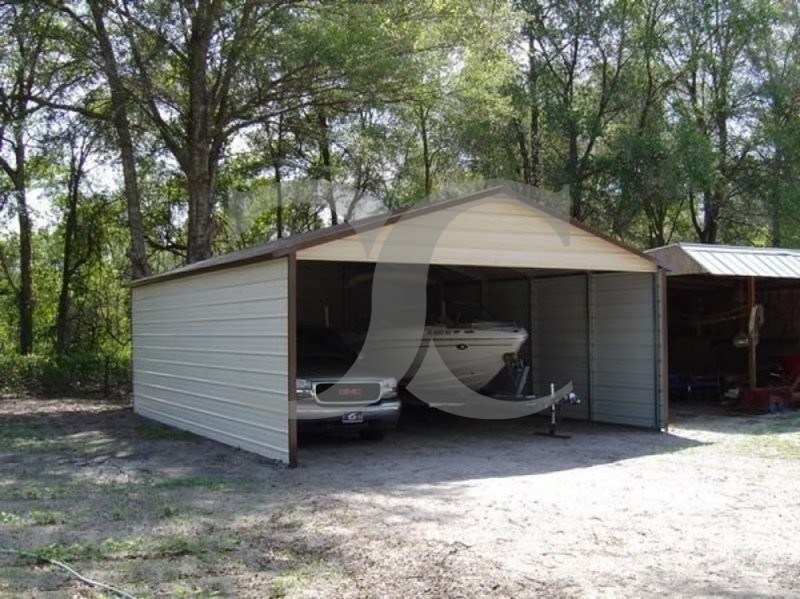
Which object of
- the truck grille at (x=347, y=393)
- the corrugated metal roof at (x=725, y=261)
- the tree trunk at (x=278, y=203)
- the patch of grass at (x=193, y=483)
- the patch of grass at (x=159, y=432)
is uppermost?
the tree trunk at (x=278, y=203)

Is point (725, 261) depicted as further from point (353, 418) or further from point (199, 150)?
point (199, 150)

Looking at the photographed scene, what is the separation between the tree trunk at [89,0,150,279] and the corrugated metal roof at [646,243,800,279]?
1064 cm

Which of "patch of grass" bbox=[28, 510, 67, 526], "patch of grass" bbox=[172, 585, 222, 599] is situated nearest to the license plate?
"patch of grass" bbox=[28, 510, 67, 526]

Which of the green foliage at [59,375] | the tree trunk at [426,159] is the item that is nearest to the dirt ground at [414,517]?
the green foliage at [59,375]

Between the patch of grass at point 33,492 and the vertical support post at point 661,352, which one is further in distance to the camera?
the vertical support post at point 661,352

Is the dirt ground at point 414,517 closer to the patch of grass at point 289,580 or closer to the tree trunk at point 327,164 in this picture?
the patch of grass at point 289,580

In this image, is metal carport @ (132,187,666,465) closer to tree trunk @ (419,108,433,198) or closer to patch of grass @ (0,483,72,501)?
patch of grass @ (0,483,72,501)

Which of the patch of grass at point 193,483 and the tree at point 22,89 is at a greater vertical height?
the tree at point 22,89

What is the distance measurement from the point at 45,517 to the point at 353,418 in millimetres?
4151

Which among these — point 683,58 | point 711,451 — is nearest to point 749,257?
point 711,451

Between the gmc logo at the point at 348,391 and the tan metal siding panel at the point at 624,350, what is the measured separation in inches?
173

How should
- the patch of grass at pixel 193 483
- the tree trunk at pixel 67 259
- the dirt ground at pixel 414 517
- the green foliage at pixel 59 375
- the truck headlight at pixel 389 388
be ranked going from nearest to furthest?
1. the dirt ground at pixel 414 517
2. the patch of grass at pixel 193 483
3. the truck headlight at pixel 389 388
4. the green foliage at pixel 59 375
5. the tree trunk at pixel 67 259

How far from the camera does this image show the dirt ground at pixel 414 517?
15.5ft

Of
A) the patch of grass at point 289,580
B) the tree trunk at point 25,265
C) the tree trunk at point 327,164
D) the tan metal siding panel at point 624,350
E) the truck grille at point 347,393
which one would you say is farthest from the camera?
the tree trunk at point 25,265
